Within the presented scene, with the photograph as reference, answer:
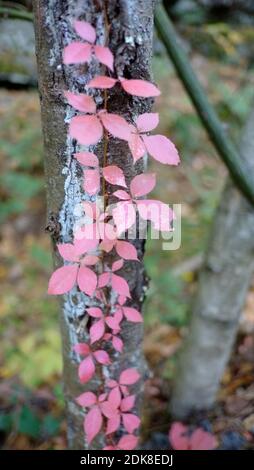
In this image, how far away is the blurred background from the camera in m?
1.95

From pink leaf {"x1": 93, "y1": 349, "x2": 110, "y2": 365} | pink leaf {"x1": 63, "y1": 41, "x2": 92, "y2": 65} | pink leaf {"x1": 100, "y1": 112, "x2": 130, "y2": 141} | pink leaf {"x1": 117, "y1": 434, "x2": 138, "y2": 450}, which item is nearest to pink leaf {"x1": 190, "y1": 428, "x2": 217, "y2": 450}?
pink leaf {"x1": 117, "y1": 434, "x2": 138, "y2": 450}

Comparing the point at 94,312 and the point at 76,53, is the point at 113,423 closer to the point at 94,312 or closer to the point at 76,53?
the point at 94,312

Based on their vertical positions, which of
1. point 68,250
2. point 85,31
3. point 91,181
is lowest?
point 68,250

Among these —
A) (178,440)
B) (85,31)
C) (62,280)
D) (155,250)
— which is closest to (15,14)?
(85,31)

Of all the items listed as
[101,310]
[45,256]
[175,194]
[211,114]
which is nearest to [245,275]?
[211,114]

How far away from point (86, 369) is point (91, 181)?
1.62ft

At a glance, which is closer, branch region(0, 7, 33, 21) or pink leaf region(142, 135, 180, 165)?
pink leaf region(142, 135, 180, 165)

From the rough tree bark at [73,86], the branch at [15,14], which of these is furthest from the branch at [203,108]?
the rough tree bark at [73,86]

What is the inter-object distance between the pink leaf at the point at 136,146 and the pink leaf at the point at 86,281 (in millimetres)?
231

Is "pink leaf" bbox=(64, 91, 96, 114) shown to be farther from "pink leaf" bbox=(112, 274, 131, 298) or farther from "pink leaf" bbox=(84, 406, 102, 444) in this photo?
"pink leaf" bbox=(84, 406, 102, 444)

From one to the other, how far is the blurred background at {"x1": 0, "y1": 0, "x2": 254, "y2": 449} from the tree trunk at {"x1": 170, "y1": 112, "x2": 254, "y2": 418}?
19 centimetres

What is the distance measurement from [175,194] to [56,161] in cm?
287

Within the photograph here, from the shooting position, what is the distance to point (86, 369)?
966mm

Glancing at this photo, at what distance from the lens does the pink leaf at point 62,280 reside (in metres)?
0.70
